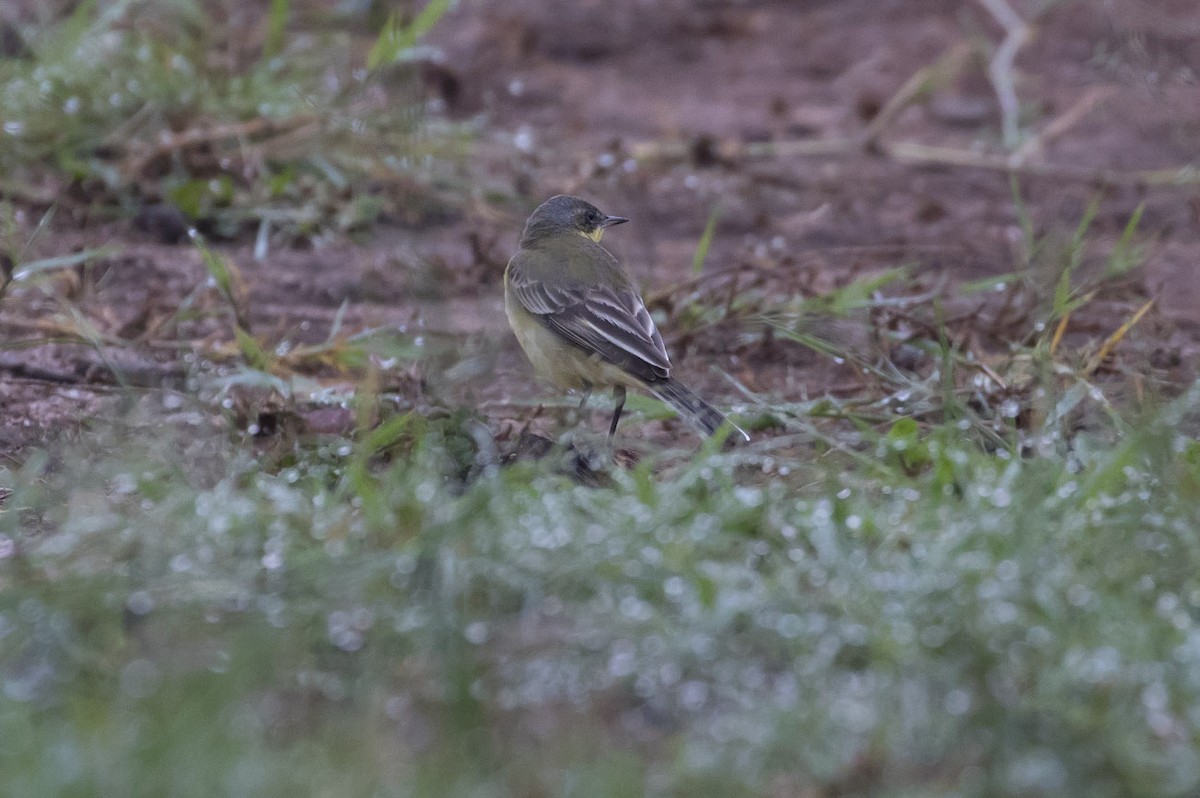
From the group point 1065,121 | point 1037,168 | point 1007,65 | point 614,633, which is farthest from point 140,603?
point 1007,65

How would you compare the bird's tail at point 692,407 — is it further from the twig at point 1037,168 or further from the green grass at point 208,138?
the twig at point 1037,168

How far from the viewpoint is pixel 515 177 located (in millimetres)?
7691

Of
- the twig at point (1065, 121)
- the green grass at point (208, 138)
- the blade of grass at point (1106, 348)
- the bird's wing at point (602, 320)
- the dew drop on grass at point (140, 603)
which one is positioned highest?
the dew drop on grass at point (140, 603)

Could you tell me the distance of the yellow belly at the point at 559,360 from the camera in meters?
5.01

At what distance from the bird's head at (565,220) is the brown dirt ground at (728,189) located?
→ 1.19ft

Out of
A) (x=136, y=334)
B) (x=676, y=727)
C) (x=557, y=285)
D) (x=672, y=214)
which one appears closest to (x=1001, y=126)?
(x=672, y=214)

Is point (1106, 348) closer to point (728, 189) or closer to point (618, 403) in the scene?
point (618, 403)

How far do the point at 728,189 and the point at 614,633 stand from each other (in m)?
5.40

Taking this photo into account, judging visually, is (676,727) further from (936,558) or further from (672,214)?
(672,214)

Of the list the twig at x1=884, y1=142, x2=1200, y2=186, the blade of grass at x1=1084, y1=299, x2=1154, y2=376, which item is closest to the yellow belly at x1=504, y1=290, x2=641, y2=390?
the blade of grass at x1=1084, y1=299, x2=1154, y2=376

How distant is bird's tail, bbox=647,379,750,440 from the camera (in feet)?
14.4

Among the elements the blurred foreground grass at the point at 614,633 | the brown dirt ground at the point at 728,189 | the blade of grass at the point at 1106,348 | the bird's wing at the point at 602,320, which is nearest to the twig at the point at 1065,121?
the brown dirt ground at the point at 728,189

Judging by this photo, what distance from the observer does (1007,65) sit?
968cm

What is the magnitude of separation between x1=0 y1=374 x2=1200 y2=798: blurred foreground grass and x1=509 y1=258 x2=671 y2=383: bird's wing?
0.92 m
